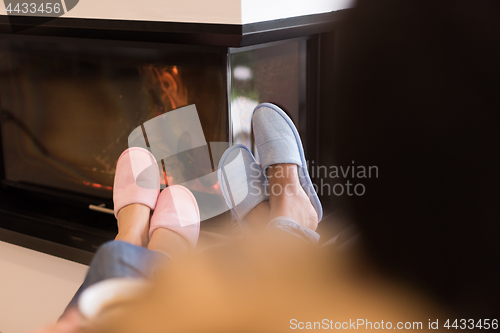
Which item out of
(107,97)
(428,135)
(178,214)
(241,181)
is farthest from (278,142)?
(428,135)

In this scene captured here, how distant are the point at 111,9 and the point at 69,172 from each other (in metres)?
0.57

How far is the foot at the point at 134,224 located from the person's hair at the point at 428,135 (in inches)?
27.0

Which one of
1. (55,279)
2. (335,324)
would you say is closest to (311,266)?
(335,324)

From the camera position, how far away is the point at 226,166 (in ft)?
3.01

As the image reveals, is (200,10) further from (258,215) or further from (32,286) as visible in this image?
(32,286)

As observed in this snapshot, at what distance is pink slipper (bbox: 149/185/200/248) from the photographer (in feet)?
2.77

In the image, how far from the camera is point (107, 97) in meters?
1.13

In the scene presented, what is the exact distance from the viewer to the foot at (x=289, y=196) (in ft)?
2.64

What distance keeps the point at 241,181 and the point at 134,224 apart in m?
0.24

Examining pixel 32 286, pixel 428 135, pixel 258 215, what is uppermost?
pixel 428 135

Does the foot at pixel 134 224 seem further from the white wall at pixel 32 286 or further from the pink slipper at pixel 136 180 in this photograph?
the white wall at pixel 32 286

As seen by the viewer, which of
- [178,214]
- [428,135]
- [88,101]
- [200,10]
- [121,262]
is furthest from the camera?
[88,101]

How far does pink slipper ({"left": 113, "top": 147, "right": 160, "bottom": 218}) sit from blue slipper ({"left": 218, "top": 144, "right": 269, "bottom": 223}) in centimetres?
17

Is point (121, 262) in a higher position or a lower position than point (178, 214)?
higher
